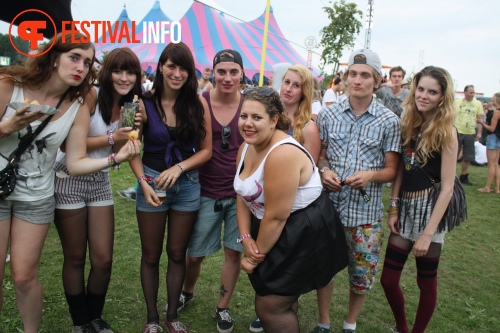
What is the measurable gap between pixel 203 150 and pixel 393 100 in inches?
201

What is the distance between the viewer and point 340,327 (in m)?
3.46

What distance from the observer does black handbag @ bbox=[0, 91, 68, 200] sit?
2299 millimetres

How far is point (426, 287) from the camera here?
9.73 ft

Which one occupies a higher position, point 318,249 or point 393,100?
point 393,100

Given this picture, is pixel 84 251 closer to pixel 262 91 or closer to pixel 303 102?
pixel 262 91

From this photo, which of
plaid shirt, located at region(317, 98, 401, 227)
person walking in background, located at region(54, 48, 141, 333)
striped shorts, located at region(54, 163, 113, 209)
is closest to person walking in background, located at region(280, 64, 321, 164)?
plaid shirt, located at region(317, 98, 401, 227)

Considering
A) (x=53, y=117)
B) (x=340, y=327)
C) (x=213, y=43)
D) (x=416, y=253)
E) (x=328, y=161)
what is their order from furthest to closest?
1. (x=213, y=43)
2. (x=340, y=327)
3. (x=328, y=161)
4. (x=416, y=253)
5. (x=53, y=117)

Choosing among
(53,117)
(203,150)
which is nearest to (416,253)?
(203,150)

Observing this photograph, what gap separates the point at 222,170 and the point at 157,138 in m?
0.60

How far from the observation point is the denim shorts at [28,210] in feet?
7.87

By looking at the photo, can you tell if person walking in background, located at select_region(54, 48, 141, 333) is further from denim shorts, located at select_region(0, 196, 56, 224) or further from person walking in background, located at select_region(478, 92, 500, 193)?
person walking in background, located at select_region(478, 92, 500, 193)

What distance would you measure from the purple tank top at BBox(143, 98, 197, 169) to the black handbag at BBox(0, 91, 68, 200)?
68 cm

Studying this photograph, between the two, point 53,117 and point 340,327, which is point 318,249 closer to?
point 340,327

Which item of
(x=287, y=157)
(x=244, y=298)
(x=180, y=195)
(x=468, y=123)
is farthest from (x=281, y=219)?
(x=468, y=123)
